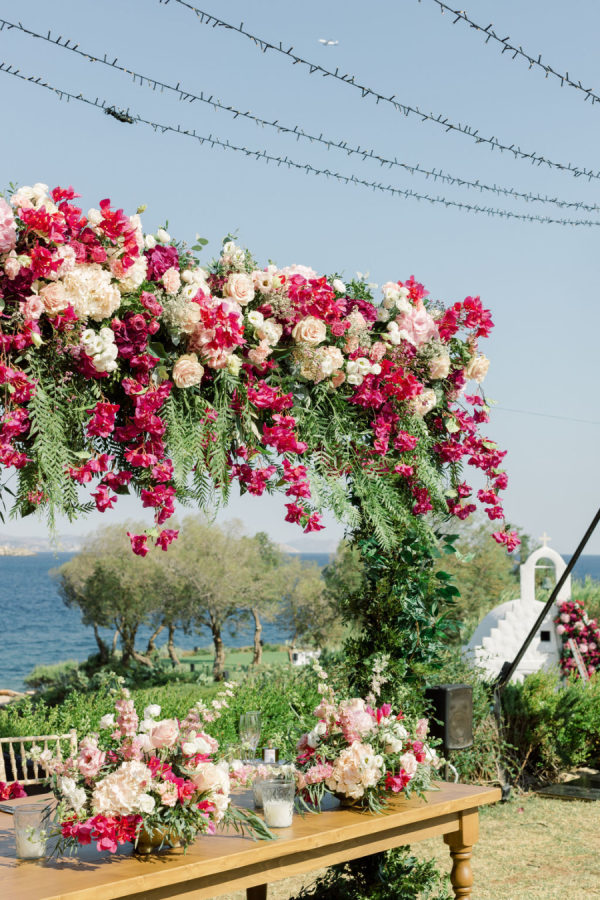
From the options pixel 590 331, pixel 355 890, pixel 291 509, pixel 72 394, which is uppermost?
pixel 590 331

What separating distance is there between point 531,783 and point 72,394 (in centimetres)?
603

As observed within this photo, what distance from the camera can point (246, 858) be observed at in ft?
8.89

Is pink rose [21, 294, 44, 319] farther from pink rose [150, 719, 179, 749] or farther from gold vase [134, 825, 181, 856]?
gold vase [134, 825, 181, 856]

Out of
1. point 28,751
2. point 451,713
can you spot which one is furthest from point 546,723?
point 28,751

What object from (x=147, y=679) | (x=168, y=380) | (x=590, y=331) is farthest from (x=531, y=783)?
(x=147, y=679)

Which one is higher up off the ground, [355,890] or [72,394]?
[72,394]

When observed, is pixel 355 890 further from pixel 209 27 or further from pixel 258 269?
pixel 209 27

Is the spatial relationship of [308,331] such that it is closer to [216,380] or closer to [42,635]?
[216,380]

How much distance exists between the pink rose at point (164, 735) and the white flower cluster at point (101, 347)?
1.07 meters

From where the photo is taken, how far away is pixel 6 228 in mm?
2678

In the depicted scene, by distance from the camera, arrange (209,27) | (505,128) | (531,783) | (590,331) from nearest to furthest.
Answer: (209,27), (505,128), (531,783), (590,331)

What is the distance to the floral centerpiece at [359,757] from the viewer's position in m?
3.16

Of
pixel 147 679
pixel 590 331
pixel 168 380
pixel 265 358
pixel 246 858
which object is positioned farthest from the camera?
pixel 147 679

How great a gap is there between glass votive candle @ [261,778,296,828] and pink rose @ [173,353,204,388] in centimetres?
132
